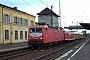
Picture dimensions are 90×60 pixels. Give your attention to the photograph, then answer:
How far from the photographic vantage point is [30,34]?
94.6 feet

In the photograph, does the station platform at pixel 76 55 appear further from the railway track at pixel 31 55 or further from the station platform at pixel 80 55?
the railway track at pixel 31 55

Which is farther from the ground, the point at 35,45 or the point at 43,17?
the point at 43,17

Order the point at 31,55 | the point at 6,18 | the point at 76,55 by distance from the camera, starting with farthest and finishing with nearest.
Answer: the point at 6,18 < the point at 31,55 < the point at 76,55

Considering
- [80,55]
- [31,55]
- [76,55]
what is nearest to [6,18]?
[31,55]

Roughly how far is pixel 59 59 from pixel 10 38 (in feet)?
104

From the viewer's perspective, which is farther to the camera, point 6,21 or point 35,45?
point 6,21

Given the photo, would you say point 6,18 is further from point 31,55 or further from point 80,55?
point 80,55

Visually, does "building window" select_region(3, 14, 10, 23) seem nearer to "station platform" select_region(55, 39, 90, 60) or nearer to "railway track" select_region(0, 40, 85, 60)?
"railway track" select_region(0, 40, 85, 60)

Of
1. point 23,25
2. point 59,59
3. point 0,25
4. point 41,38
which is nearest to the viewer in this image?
point 59,59

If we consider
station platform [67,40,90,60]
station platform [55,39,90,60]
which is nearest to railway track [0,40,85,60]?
station platform [55,39,90,60]

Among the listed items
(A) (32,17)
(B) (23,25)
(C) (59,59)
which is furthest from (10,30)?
(C) (59,59)

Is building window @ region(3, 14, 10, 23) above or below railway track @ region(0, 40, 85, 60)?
above

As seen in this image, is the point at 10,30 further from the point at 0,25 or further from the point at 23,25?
the point at 23,25

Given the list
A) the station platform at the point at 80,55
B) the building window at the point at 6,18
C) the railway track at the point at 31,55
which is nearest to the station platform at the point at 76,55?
the station platform at the point at 80,55
